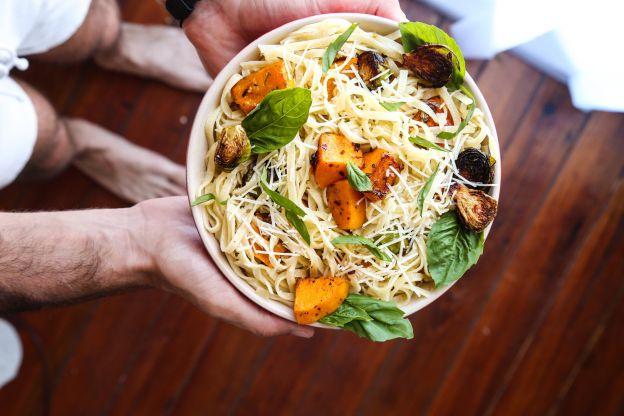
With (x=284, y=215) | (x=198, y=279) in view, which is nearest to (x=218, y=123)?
(x=284, y=215)

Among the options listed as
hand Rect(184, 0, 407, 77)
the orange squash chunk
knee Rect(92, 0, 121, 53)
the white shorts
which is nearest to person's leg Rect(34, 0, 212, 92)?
knee Rect(92, 0, 121, 53)

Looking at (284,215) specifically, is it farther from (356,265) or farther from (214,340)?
(214,340)

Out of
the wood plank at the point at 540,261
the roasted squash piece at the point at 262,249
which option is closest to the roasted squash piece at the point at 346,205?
the roasted squash piece at the point at 262,249

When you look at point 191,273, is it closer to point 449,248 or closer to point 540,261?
point 449,248

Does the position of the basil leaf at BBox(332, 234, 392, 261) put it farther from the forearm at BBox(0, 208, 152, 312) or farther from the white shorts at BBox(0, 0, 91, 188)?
the white shorts at BBox(0, 0, 91, 188)

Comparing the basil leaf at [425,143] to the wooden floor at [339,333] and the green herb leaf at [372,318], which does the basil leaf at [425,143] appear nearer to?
the green herb leaf at [372,318]

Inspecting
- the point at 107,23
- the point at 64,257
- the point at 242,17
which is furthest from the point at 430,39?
the point at 107,23
